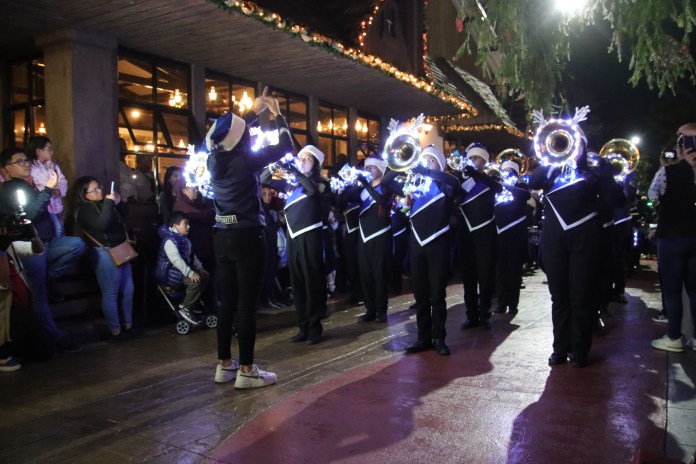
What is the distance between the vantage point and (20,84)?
10.2m

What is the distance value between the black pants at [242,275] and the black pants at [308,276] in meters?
1.70

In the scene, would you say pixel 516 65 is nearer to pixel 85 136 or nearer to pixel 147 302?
pixel 147 302

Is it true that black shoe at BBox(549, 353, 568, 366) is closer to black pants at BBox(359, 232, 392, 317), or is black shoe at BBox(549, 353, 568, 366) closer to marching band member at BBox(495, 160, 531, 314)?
black pants at BBox(359, 232, 392, 317)

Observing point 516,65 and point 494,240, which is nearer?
point 516,65

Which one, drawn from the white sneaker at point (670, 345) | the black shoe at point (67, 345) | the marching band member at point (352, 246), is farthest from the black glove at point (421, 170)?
the black shoe at point (67, 345)

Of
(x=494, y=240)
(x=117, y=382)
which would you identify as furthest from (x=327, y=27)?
(x=117, y=382)

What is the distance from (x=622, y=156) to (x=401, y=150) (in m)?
4.41

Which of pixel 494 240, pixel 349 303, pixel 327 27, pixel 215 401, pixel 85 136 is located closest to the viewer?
A: pixel 215 401

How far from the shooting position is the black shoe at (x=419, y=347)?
6.04m

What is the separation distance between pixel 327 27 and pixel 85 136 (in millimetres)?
5392

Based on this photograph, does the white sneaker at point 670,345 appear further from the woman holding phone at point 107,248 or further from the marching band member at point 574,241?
the woman holding phone at point 107,248

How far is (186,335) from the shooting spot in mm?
7250

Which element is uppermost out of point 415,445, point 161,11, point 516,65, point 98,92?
point 161,11

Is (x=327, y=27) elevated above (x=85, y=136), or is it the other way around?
(x=327, y=27)
